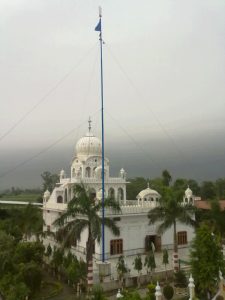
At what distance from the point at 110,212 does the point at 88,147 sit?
1068 cm

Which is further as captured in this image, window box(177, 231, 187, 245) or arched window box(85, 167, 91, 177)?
arched window box(85, 167, 91, 177)

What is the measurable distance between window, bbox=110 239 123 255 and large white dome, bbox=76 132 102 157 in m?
11.2

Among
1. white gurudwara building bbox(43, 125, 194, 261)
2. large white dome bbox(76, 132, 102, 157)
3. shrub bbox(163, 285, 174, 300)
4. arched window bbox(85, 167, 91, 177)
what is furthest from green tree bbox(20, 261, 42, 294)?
large white dome bbox(76, 132, 102, 157)

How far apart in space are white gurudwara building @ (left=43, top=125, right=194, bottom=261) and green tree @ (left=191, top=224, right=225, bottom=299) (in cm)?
1094

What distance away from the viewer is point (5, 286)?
18.4 metres

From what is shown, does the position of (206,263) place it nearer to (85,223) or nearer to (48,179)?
(85,223)

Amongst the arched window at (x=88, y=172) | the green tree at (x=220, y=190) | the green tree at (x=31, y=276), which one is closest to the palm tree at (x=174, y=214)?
the green tree at (x=31, y=276)

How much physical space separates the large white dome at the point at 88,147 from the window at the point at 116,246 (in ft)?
36.8

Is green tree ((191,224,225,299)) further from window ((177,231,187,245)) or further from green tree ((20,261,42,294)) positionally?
window ((177,231,187,245))

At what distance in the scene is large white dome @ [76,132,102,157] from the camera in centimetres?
3806

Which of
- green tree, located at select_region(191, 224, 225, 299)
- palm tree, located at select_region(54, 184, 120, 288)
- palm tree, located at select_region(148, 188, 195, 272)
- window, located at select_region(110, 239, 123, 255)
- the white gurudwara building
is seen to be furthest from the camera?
the white gurudwara building

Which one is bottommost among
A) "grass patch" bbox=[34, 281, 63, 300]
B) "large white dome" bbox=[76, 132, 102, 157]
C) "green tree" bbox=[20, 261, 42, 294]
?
"grass patch" bbox=[34, 281, 63, 300]

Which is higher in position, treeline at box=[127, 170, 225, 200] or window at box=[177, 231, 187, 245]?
treeline at box=[127, 170, 225, 200]

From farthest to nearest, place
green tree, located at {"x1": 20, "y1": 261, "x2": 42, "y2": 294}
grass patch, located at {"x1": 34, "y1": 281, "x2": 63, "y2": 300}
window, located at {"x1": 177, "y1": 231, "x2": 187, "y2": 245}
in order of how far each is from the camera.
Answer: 1. window, located at {"x1": 177, "y1": 231, "x2": 187, "y2": 245}
2. grass patch, located at {"x1": 34, "y1": 281, "x2": 63, "y2": 300}
3. green tree, located at {"x1": 20, "y1": 261, "x2": 42, "y2": 294}
